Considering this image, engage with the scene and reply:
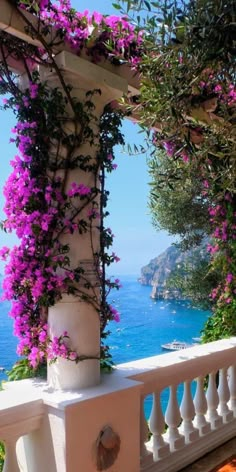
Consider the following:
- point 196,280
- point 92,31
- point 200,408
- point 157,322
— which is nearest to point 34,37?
point 92,31

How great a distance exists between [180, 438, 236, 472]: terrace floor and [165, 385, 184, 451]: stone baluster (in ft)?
0.49

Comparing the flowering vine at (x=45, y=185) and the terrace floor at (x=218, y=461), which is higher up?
the flowering vine at (x=45, y=185)

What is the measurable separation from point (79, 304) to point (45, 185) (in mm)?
586

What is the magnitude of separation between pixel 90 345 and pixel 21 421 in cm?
44

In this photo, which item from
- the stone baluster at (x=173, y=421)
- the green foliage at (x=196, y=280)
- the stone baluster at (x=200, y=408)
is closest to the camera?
the stone baluster at (x=173, y=421)

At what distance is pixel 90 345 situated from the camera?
1922 mm

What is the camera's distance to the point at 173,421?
2.46 meters

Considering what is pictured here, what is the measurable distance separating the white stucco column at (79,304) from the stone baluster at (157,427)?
0.56 meters

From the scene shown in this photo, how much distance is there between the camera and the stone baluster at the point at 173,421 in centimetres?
244

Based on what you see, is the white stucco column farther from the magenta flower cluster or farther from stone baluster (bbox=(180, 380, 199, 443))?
stone baluster (bbox=(180, 380, 199, 443))

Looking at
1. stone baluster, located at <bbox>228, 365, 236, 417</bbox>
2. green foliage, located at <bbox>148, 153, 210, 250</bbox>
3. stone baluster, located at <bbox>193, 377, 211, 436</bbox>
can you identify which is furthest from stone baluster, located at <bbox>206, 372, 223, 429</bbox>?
green foliage, located at <bbox>148, 153, 210, 250</bbox>

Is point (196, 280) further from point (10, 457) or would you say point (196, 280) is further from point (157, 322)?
point (10, 457)

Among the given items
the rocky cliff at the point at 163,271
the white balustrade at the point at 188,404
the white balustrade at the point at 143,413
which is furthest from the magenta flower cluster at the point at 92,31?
the rocky cliff at the point at 163,271

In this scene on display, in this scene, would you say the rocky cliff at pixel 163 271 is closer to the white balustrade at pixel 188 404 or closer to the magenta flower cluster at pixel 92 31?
the white balustrade at pixel 188 404
